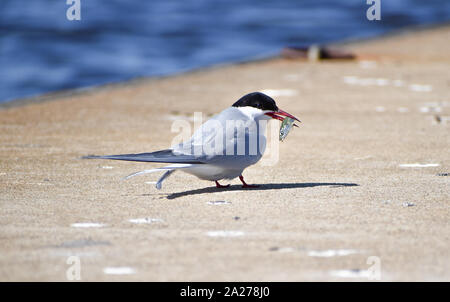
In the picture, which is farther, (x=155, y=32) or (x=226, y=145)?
(x=155, y=32)

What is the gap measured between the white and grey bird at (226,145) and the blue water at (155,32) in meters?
7.79

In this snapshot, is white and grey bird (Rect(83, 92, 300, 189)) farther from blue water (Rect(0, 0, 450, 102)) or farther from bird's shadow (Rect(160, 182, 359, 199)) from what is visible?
blue water (Rect(0, 0, 450, 102))

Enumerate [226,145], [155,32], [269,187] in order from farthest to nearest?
[155,32] < [269,187] < [226,145]

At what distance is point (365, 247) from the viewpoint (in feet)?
10.6

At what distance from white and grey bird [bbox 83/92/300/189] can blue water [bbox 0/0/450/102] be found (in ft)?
25.5

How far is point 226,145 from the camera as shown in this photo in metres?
4.15

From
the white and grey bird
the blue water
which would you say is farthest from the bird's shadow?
the blue water

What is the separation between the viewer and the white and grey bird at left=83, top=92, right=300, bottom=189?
4.08 metres

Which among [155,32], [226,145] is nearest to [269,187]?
[226,145]

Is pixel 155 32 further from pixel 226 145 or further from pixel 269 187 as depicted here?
pixel 226 145

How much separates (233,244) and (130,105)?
4.58 meters

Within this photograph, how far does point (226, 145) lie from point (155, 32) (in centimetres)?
1420

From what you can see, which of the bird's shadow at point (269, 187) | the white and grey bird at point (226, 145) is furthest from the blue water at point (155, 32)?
the white and grey bird at point (226, 145)

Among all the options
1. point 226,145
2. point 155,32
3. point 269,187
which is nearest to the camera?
point 226,145
